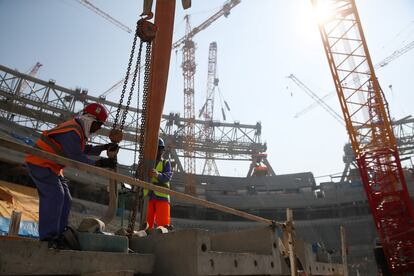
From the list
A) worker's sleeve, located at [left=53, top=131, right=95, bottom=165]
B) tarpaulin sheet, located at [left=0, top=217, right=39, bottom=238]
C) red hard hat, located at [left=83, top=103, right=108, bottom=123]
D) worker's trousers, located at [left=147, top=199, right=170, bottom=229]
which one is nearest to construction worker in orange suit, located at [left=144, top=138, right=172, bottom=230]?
worker's trousers, located at [left=147, top=199, right=170, bottom=229]

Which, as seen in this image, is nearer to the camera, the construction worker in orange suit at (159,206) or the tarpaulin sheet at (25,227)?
the construction worker in orange suit at (159,206)

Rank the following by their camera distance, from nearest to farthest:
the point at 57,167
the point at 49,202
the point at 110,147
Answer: the point at 49,202
the point at 57,167
the point at 110,147

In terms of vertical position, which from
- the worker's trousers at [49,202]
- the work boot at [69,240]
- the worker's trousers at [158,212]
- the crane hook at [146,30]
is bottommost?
the work boot at [69,240]

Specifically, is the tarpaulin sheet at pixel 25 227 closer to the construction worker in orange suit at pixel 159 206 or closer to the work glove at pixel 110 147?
the construction worker in orange suit at pixel 159 206

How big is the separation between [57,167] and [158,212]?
2.90 m

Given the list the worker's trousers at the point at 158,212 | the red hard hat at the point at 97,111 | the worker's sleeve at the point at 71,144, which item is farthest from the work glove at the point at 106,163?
the worker's trousers at the point at 158,212

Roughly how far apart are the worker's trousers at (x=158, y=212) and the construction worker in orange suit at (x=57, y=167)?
2.27 metres

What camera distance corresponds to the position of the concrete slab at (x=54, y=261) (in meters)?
2.10

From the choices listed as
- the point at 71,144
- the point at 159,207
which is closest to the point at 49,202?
the point at 71,144

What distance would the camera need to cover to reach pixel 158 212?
5.79 meters

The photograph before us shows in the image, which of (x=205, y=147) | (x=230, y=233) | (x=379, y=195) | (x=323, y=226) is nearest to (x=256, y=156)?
(x=205, y=147)

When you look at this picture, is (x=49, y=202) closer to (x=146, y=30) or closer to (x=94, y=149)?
(x=94, y=149)

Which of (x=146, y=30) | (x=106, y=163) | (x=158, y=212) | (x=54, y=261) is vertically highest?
(x=146, y=30)

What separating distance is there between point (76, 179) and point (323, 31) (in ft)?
77.6
